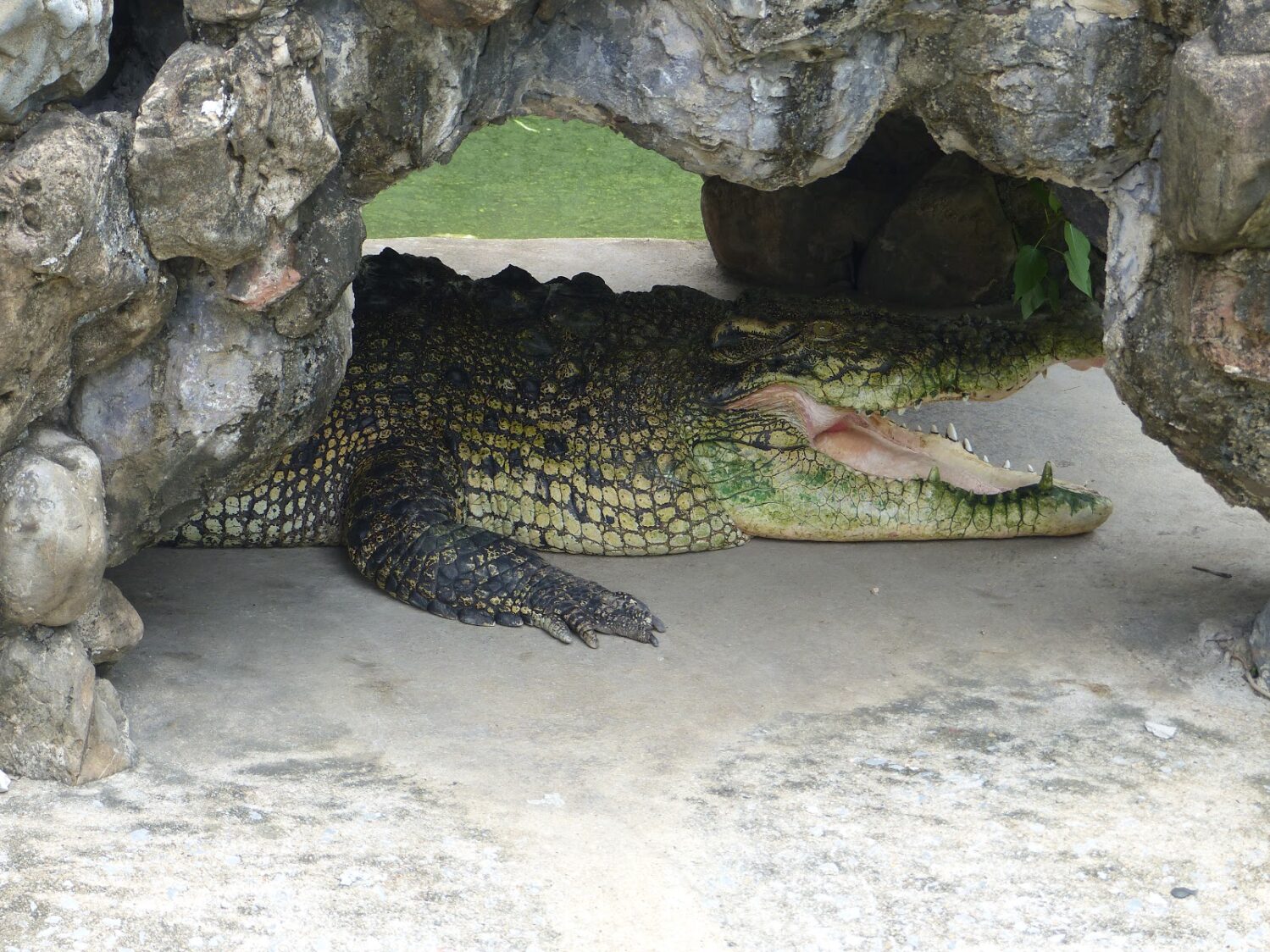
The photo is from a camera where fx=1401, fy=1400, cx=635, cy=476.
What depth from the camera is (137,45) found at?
2.81m

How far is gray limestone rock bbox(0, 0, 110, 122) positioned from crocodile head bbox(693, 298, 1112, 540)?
2.39m

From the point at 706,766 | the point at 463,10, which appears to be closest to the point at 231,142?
the point at 463,10

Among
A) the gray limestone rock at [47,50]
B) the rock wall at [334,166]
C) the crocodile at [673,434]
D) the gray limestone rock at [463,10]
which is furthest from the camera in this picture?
the crocodile at [673,434]

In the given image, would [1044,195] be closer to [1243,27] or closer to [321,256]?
[1243,27]

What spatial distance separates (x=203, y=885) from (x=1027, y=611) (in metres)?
2.34

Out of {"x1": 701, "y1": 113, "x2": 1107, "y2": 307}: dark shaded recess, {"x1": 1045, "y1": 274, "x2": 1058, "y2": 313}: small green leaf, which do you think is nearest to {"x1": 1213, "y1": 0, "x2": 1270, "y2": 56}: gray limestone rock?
{"x1": 1045, "y1": 274, "x2": 1058, "y2": 313}: small green leaf

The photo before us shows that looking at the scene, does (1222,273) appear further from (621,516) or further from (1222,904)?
(621,516)

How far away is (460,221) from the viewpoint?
293 inches

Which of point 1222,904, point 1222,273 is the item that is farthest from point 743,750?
point 1222,273

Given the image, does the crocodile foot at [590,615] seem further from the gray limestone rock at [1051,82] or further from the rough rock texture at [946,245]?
the rough rock texture at [946,245]

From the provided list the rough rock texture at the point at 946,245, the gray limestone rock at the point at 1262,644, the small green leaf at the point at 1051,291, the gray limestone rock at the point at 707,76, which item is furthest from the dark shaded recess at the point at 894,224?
the gray limestone rock at the point at 707,76

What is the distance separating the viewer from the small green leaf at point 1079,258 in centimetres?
455

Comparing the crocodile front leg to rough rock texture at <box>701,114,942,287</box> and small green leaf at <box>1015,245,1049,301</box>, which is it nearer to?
small green leaf at <box>1015,245,1049,301</box>

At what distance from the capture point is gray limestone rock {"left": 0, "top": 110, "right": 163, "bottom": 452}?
229cm
